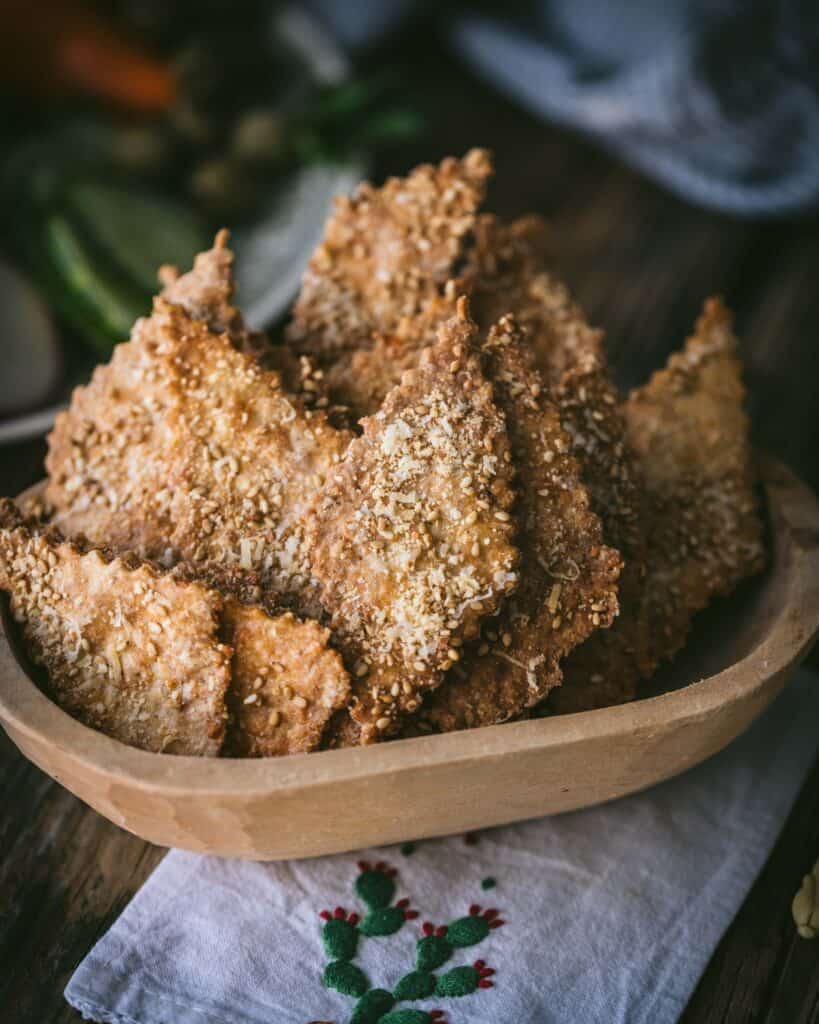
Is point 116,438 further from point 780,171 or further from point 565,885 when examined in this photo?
point 780,171

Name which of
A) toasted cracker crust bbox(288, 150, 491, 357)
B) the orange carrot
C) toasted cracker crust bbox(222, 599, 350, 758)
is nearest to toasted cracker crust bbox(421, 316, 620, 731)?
toasted cracker crust bbox(222, 599, 350, 758)

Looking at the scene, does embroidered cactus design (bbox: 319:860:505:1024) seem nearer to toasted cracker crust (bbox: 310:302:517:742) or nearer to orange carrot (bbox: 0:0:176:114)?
toasted cracker crust (bbox: 310:302:517:742)

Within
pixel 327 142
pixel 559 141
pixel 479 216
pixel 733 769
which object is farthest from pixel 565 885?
pixel 559 141

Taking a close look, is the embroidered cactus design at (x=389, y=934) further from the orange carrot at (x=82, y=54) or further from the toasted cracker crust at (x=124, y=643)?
the orange carrot at (x=82, y=54)

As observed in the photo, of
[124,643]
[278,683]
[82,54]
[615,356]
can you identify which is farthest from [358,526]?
[82,54]

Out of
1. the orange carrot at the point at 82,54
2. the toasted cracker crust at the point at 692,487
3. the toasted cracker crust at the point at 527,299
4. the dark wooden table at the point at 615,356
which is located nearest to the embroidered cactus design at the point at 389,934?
the dark wooden table at the point at 615,356
